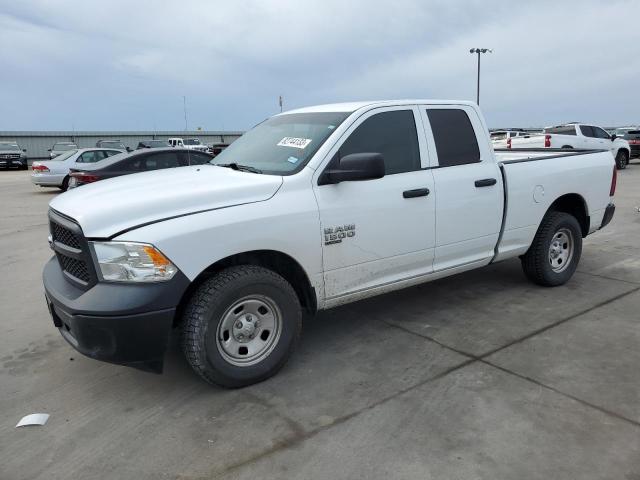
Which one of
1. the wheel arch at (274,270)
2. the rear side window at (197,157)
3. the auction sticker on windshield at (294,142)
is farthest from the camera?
the rear side window at (197,157)

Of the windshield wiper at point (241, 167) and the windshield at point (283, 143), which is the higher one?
the windshield at point (283, 143)

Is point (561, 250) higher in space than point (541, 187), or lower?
lower

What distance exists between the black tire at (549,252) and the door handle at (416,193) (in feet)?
5.82

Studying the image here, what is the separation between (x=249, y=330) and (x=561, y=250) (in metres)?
3.71

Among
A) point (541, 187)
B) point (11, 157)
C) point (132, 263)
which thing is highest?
point (11, 157)

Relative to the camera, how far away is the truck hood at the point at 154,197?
3.14 m

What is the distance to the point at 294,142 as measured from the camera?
13.3 ft

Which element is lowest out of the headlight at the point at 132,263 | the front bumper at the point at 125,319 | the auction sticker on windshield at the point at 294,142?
the front bumper at the point at 125,319

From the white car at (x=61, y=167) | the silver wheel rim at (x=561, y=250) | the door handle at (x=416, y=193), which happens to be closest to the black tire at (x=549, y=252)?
the silver wheel rim at (x=561, y=250)

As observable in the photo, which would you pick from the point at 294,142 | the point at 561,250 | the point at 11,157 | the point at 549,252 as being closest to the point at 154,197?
the point at 294,142

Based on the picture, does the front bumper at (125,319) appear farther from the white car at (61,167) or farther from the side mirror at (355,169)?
the white car at (61,167)

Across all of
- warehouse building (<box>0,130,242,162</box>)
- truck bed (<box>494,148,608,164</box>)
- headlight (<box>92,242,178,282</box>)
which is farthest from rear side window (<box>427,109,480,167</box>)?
warehouse building (<box>0,130,242,162</box>)

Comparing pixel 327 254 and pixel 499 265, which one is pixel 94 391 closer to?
pixel 327 254

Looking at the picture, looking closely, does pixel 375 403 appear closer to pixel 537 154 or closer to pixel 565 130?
pixel 537 154
